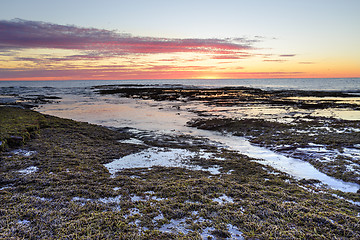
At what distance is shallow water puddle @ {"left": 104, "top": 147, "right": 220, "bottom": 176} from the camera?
9.74 meters

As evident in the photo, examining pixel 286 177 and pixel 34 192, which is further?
pixel 286 177

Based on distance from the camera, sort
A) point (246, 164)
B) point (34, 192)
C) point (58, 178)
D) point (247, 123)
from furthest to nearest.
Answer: point (247, 123) → point (246, 164) → point (58, 178) → point (34, 192)

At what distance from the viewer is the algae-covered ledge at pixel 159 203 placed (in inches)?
193

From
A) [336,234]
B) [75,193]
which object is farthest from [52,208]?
[336,234]

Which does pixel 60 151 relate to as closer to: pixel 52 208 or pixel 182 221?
pixel 52 208

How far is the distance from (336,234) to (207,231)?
Answer: 301 cm

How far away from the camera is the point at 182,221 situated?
537 cm

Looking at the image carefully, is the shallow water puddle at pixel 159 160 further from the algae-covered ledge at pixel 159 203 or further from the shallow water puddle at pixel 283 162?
the shallow water puddle at pixel 283 162

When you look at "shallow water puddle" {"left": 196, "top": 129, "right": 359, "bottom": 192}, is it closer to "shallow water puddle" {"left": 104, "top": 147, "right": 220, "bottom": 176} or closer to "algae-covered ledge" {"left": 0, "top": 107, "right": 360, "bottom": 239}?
"algae-covered ledge" {"left": 0, "top": 107, "right": 360, "bottom": 239}

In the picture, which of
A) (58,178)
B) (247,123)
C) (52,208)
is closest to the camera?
(52,208)

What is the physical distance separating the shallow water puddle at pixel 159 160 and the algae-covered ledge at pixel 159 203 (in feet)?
1.38

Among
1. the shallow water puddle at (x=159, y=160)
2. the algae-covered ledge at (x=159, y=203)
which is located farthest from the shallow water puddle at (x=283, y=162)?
the shallow water puddle at (x=159, y=160)

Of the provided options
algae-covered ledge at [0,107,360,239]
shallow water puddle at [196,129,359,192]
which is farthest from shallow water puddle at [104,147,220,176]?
shallow water puddle at [196,129,359,192]

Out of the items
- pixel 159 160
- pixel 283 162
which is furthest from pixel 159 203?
pixel 283 162
